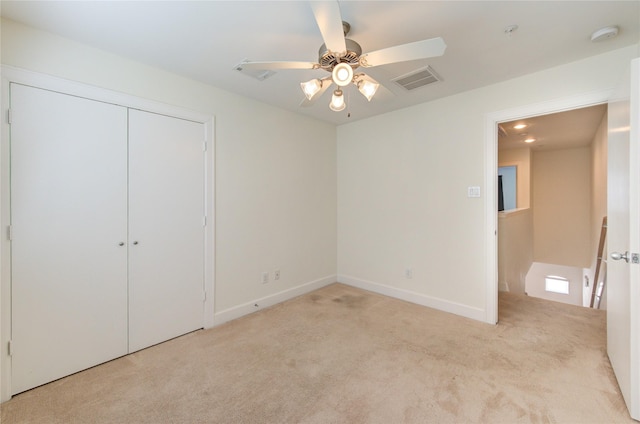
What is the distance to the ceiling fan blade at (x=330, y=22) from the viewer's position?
1.26 meters

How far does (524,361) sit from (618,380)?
1.68 ft

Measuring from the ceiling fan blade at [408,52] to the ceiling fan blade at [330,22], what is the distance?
185 millimetres

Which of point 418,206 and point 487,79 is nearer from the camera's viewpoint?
point 487,79

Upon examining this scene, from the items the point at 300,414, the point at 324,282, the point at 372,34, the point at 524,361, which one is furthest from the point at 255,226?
the point at 524,361

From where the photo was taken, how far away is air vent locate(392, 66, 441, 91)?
8.16 ft

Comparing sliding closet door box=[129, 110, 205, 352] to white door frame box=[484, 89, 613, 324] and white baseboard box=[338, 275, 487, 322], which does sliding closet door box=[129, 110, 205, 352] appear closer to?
white baseboard box=[338, 275, 487, 322]

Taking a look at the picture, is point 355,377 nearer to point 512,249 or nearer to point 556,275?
point 512,249

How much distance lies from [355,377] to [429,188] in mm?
2251

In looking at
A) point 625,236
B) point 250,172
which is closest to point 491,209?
point 625,236

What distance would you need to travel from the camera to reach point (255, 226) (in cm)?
324

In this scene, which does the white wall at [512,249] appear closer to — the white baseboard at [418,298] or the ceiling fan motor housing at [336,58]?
the white baseboard at [418,298]

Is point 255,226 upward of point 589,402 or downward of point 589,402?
upward

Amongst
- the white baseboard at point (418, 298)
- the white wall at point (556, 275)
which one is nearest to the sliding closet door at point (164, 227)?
the white baseboard at point (418, 298)

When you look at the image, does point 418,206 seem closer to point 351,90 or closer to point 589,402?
point 351,90
